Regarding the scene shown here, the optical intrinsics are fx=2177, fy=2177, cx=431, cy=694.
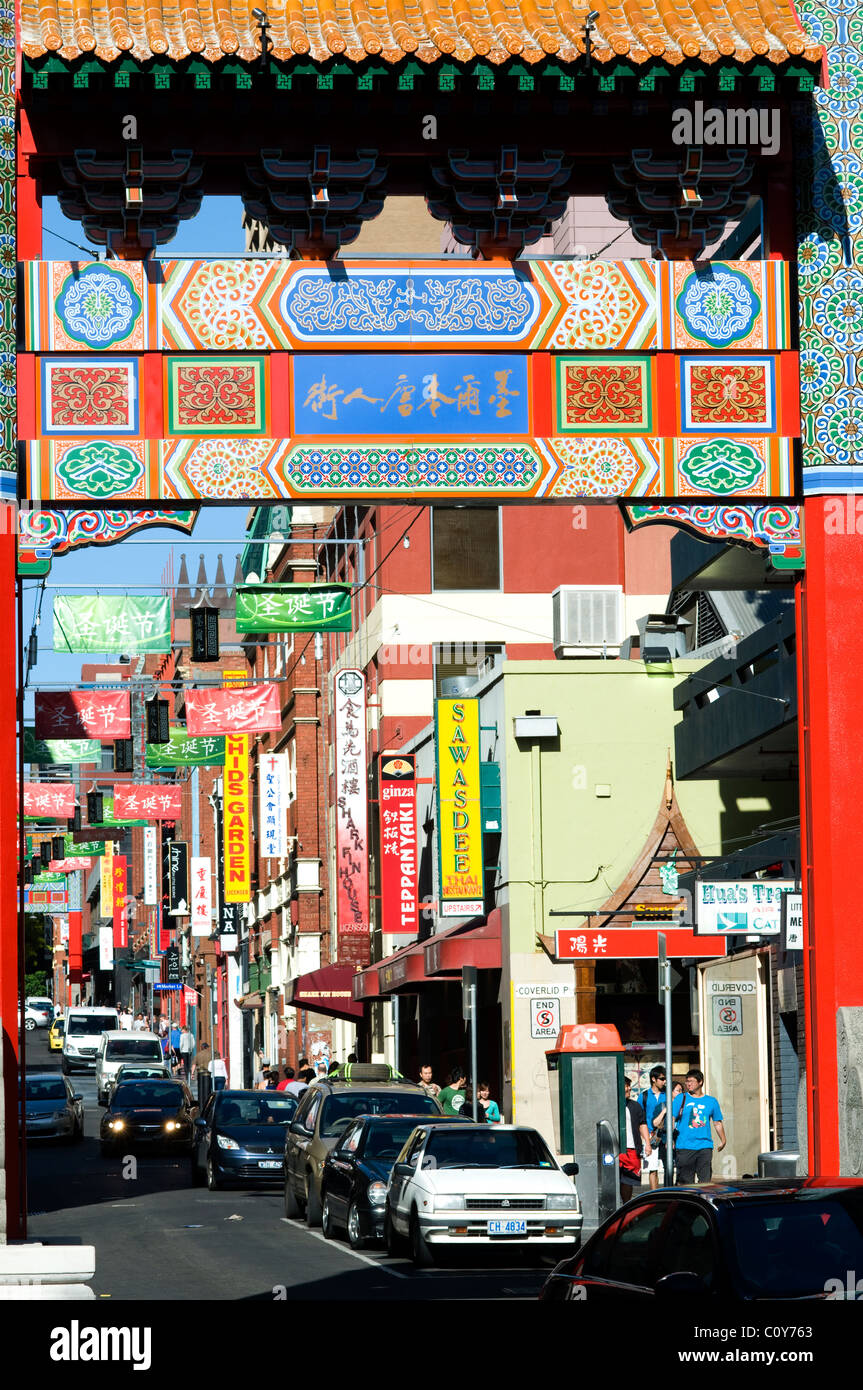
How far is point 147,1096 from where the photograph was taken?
43.4 m

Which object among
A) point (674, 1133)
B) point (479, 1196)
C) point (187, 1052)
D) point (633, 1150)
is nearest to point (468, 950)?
point (633, 1150)

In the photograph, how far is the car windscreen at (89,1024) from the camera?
8562 cm

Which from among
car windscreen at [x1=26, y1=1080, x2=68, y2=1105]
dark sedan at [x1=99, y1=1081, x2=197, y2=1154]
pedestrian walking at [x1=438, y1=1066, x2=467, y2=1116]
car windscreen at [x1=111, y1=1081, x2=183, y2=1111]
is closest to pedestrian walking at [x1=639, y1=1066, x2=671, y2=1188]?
pedestrian walking at [x1=438, y1=1066, x2=467, y2=1116]

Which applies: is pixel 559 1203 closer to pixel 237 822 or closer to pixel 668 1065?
pixel 668 1065

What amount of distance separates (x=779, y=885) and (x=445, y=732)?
52.7ft

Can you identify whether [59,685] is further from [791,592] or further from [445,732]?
[791,592]

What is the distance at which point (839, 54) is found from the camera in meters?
17.7

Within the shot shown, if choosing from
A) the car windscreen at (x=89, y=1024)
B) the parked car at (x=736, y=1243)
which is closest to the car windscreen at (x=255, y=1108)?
the parked car at (x=736, y=1243)

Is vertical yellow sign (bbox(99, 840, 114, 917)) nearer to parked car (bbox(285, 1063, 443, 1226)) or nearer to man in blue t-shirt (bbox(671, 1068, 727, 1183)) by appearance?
parked car (bbox(285, 1063, 443, 1226))

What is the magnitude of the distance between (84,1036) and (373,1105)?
5626cm

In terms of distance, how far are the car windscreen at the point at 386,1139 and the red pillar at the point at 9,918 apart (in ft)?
28.7

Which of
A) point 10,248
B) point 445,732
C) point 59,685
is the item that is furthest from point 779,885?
point 59,685

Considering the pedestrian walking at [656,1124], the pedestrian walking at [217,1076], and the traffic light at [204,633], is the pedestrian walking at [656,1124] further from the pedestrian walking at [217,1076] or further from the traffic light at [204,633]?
the pedestrian walking at [217,1076]

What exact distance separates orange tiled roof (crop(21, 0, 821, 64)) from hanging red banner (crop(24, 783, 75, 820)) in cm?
2960
